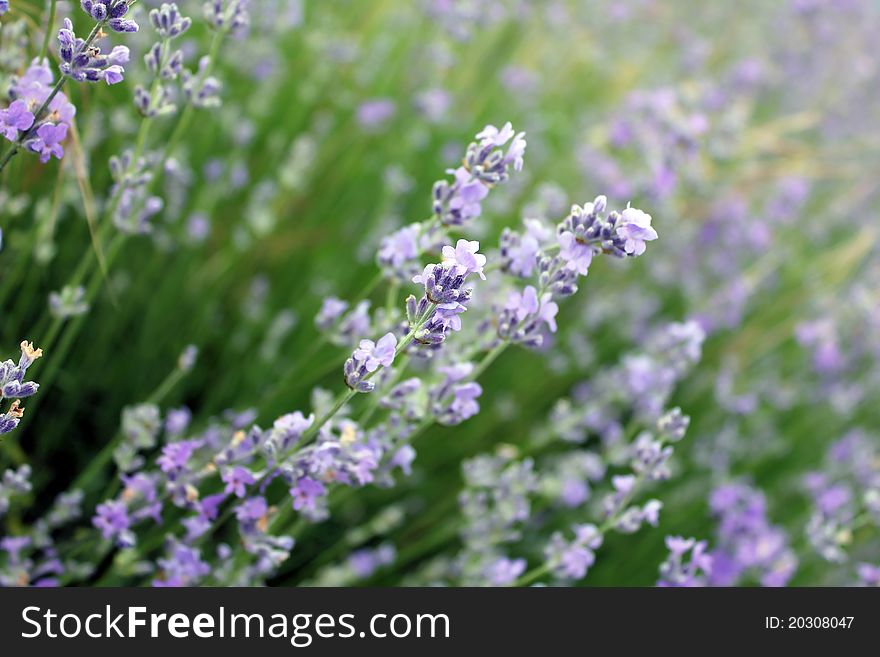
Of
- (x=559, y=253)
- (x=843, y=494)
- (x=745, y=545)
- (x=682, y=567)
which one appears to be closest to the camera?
(x=559, y=253)

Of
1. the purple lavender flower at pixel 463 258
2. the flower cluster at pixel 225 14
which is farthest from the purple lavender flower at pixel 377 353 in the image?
the flower cluster at pixel 225 14

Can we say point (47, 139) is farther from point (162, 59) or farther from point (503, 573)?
point (503, 573)

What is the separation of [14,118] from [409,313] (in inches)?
22.5

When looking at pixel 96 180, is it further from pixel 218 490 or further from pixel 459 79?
pixel 459 79

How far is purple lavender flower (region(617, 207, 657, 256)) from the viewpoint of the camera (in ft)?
3.81

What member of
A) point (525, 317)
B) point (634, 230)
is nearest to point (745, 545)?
point (525, 317)

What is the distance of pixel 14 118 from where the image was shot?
1.11 meters

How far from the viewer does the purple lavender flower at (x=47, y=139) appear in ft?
3.73

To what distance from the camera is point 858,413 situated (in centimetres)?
350

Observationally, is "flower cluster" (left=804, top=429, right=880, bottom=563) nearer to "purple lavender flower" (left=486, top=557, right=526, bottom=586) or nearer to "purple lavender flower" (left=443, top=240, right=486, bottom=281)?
"purple lavender flower" (left=486, top=557, right=526, bottom=586)

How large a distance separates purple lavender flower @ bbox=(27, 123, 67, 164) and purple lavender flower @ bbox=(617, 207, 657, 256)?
76 centimetres

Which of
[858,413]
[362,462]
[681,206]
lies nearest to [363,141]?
[681,206]

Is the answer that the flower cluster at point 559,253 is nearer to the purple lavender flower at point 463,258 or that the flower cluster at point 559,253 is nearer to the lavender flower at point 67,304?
the purple lavender flower at point 463,258

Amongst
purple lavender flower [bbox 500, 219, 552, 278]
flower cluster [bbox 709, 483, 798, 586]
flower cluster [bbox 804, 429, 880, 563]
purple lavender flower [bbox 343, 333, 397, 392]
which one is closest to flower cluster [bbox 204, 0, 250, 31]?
purple lavender flower [bbox 500, 219, 552, 278]
